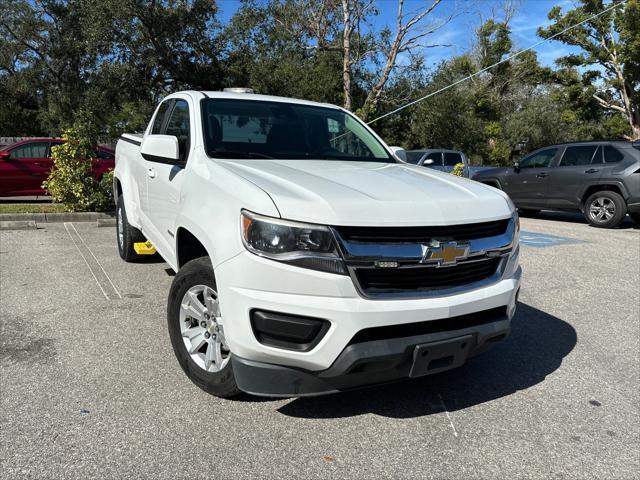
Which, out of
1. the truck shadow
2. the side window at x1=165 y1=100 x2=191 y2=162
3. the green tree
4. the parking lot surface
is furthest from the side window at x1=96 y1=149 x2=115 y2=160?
the green tree

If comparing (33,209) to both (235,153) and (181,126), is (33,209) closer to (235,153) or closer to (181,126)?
(181,126)

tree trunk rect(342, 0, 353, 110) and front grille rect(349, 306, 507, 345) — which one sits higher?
tree trunk rect(342, 0, 353, 110)

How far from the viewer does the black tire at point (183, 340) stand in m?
2.86

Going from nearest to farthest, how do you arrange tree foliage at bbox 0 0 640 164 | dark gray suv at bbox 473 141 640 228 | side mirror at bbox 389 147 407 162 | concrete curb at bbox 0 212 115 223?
side mirror at bbox 389 147 407 162
concrete curb at bbox 0 212 115 223
dark gray suv at bbox 473 141 640 228
tree foliage at bbox 0 0 640 164

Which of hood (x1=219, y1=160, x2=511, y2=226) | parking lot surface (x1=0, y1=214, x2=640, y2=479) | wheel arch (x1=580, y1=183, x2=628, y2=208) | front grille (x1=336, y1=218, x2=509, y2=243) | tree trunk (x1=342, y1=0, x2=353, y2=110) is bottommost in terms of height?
parking lot surface (x1=0, y1=214, x2=640, y2=479)

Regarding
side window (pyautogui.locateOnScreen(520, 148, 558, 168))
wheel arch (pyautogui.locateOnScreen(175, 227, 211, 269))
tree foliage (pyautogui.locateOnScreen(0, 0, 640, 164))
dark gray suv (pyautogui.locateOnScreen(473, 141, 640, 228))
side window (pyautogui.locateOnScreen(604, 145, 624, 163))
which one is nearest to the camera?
wheel arch (pyautogui.locateOnScreen(175, 227, 211, 269))

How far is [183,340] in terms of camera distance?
3148mm

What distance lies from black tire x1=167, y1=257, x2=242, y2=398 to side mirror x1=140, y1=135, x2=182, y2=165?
810 mm

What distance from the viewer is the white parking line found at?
513 cm

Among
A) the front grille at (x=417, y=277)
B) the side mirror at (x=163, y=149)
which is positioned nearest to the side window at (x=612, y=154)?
the front grille at (x=417, y=277)

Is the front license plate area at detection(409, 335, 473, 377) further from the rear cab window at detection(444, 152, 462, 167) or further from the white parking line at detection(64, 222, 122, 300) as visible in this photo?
the rear cab window at detection(444, 152, 462, 167)

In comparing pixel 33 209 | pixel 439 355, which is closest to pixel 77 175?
pixel 33 209

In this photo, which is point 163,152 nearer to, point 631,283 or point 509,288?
point 509,288

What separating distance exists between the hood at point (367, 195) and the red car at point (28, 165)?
9.82 m
